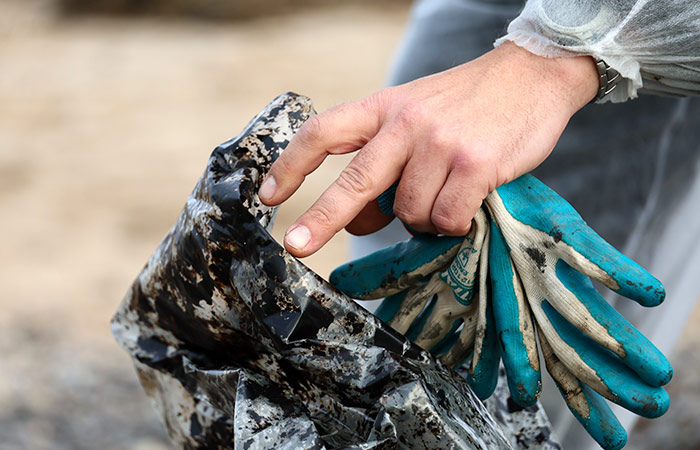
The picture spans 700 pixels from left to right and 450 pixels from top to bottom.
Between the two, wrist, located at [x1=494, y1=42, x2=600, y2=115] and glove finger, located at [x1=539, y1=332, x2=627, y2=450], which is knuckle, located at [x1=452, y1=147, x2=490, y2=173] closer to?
wrist, located at [x1=494, y1=42, x2=600, y2=115]

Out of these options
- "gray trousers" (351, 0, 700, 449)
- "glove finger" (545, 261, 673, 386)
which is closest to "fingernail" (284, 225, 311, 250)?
"glove finger" (545, 261, 673, 386)

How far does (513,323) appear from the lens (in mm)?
979

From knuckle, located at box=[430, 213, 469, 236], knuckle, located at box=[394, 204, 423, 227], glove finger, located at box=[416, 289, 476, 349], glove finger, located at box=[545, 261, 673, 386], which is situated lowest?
glove finger, located at box=[545, 261, 673, 386]

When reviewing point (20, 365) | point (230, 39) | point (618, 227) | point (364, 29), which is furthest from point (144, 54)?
point (618, 227)

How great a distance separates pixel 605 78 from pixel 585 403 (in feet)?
1.47

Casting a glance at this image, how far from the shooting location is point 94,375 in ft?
8.76

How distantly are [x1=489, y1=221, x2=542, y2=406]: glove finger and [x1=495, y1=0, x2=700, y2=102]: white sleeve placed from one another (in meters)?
0.26

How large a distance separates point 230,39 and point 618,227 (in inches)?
249

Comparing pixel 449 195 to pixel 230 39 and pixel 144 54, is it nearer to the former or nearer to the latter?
pixel 144 54

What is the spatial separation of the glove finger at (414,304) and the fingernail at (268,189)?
269 mm

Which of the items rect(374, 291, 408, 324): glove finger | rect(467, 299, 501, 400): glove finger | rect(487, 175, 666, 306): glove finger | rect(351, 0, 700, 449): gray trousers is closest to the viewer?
rect(487, 175, 666, 306): glove finger

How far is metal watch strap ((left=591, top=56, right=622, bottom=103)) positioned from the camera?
987mm

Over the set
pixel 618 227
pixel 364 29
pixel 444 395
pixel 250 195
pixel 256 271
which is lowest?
pixel 444 395

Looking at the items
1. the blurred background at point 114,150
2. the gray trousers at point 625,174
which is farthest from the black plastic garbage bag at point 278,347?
the blurred background at point 114,150
